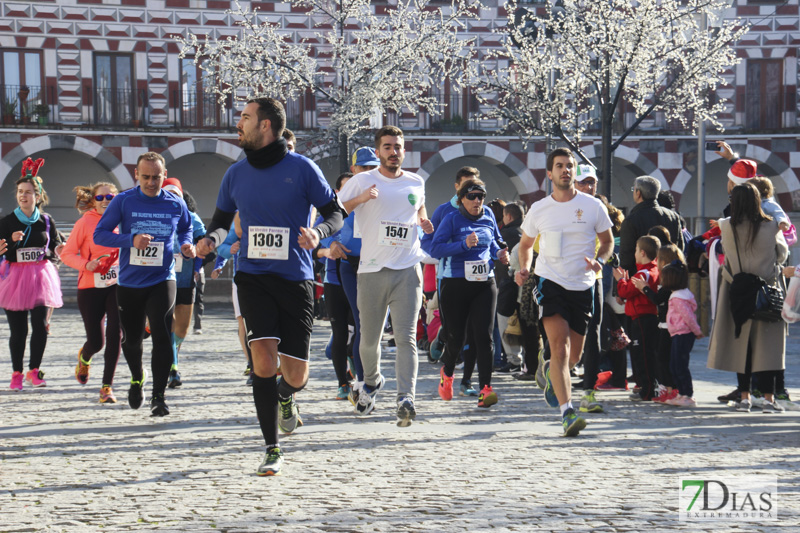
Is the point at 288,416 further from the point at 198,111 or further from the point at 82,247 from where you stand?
the point at 198,111

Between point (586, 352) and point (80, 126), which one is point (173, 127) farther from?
point (586, 352)

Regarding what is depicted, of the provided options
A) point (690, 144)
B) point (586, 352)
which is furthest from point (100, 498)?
point (690, 144)

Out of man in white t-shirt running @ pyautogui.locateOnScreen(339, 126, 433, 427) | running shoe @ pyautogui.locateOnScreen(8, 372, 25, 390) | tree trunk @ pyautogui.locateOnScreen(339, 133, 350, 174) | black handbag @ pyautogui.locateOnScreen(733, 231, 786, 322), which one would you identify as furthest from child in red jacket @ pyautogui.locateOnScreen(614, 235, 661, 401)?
tree trunk @ pyautogui.locateOnScreen(339, 133, 350, 174)

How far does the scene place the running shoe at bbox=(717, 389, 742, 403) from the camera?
9.57 metres

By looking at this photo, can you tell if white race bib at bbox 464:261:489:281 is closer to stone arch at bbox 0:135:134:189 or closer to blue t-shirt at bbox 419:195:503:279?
blue t-shirt at bbox 419:195:503:279

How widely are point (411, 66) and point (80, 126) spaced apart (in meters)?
10.0

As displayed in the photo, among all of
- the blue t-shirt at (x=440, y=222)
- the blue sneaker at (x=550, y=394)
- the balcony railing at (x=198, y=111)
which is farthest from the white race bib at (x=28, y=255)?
the balcony railing at (x=198, y=111)

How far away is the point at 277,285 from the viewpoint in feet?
21.1

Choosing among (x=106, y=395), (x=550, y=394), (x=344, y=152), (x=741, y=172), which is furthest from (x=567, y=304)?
(x=344, y=152)

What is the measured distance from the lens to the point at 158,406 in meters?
8.40

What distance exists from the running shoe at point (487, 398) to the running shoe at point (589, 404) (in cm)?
69

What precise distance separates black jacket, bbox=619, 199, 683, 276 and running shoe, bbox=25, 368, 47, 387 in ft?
17.7

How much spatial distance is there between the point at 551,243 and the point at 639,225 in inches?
110

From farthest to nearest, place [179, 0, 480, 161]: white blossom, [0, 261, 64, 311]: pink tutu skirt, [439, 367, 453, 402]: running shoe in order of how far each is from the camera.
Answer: [179, 0, 480, 161]: white blossom → [0, 261, 64, 311]: pink tutu skirt → [439, 367, 453, 402]: running shoe
